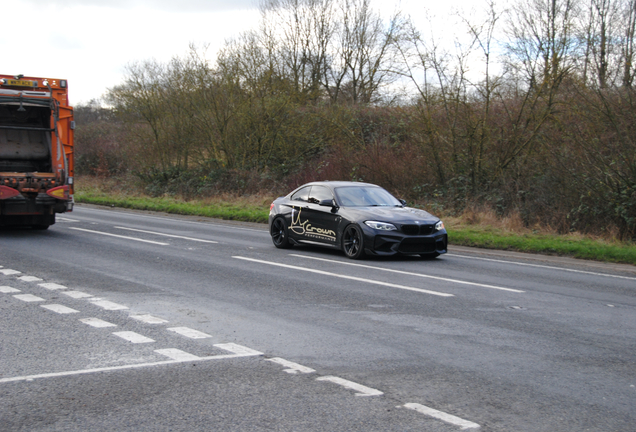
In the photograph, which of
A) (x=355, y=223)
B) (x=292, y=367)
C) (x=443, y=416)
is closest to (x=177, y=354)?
(x=292, y=367)

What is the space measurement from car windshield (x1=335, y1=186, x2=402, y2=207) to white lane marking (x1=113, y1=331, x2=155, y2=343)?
7.33 m

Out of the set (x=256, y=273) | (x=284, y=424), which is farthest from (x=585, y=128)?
(x=284, y=424)

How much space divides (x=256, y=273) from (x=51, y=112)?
28.8ft

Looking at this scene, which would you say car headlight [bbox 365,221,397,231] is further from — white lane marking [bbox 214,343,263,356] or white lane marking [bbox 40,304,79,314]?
white lane marking [bbox 214,343,263,356]

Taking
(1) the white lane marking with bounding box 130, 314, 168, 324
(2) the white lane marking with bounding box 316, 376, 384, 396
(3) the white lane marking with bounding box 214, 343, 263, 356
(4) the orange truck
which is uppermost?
(4) the orange truck

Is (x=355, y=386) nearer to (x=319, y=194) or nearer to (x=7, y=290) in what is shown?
(x=7, y=290)

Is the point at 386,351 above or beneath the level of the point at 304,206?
beneath

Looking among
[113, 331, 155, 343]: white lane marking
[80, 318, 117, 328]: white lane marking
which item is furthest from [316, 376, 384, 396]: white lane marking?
[80, 318, 117, 328]: white lane marking

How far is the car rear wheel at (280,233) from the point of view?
14312 mm

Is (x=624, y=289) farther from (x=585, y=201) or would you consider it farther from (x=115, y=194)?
(x=115, y=194)

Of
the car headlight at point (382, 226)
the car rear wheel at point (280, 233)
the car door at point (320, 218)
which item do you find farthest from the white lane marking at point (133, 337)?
the car rear wheel at point (280, 233)

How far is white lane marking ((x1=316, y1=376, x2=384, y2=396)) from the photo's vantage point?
15.6ft

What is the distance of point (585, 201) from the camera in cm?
1772

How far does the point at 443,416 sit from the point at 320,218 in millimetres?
9224
